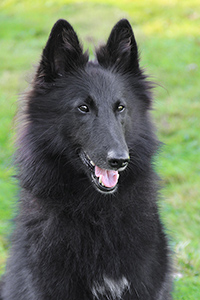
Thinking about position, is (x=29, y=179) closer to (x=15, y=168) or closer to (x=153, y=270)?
(x=15, y=168)

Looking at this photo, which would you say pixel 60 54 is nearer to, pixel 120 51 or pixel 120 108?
pixel 120 51

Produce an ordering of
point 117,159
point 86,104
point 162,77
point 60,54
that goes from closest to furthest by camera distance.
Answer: point 117,159 < point 86,104 < point 60,54 < point 162,77

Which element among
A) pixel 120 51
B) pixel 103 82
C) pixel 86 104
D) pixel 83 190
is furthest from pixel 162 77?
pixel 83 190

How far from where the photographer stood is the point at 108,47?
3.36m

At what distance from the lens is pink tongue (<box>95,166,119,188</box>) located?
9.85 ft

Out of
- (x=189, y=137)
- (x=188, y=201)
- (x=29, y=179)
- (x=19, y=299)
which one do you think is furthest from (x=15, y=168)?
(x=189, y=137)

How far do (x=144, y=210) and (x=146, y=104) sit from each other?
878mm

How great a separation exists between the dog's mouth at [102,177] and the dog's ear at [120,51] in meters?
0.84

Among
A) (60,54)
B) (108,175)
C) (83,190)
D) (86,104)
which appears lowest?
(83,190)

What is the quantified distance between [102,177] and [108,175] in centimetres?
5

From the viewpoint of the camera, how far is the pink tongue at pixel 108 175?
3.00m

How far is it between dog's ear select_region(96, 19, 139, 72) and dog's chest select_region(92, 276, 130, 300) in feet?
5.52

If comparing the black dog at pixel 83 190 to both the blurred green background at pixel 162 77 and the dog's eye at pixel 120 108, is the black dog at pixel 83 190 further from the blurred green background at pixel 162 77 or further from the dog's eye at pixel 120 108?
the blurred green background at pixel 162 77

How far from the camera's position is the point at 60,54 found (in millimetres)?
3193
